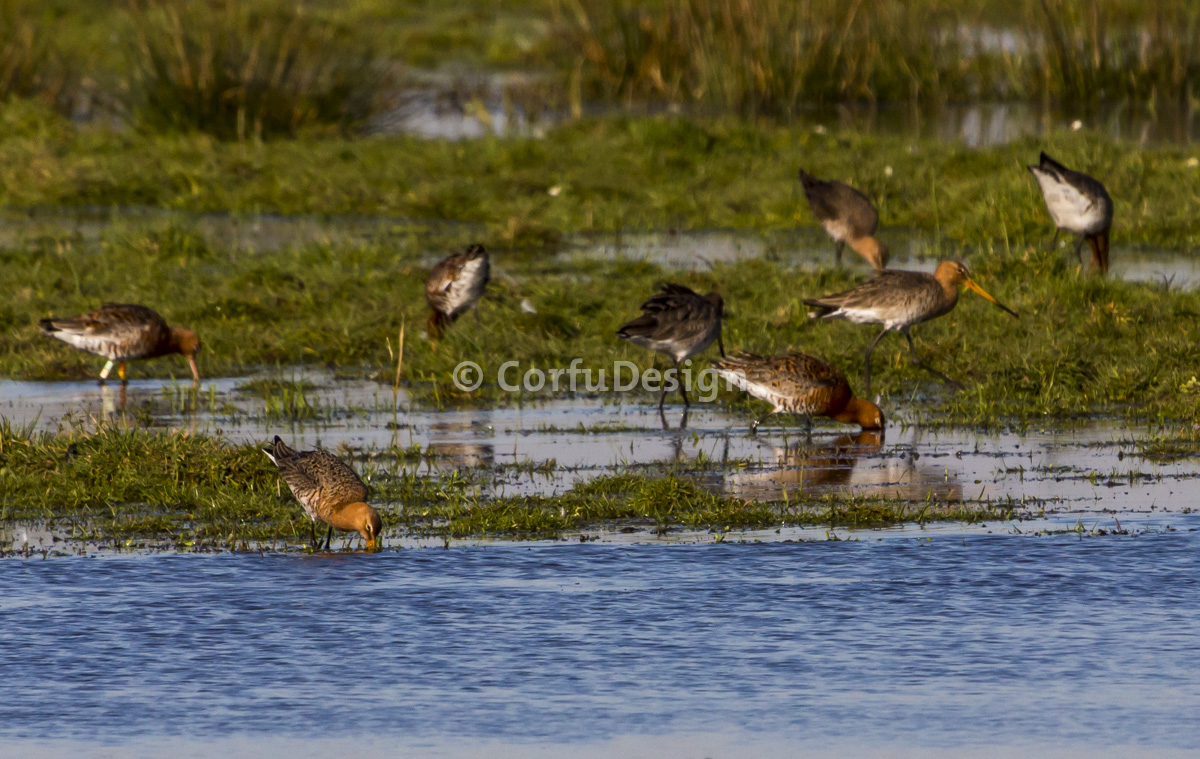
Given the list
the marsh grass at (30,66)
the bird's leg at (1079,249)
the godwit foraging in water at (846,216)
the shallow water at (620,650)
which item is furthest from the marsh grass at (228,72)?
the shallow water at (620,650)

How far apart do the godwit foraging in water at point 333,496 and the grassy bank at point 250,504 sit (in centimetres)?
29

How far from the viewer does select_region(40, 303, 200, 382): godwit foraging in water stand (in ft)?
46.8

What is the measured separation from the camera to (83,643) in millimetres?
8102

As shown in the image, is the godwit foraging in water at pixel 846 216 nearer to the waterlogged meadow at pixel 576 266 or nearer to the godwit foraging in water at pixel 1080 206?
the waterlogged meadow at pixel 576 266

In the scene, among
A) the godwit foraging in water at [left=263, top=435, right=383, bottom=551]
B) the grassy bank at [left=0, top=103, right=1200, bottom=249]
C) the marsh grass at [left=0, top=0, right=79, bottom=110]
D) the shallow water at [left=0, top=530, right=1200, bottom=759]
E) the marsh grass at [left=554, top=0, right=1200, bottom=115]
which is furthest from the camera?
the marsh grass at [left=554, top=0, right=1200, bottom=115]

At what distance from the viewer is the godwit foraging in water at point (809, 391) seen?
12312 millimetres

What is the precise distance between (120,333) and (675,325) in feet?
13.4

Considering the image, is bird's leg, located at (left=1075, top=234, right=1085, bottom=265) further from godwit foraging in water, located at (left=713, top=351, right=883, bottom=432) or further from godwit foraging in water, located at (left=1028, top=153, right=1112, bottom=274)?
godwit foraging in water, located at (left=713, top=351, right=883, bottom=432)

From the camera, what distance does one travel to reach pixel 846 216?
1877 cm

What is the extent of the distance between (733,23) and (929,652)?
21410 millimetres

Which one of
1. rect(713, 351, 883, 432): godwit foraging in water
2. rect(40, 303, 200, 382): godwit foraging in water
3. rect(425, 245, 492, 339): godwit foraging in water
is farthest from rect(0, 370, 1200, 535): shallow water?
rect(425, 245, 492, 339): godwit foraging in water

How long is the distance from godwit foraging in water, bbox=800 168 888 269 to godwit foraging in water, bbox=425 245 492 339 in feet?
13.7

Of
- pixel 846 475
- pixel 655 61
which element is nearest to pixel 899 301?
pixel 846 475

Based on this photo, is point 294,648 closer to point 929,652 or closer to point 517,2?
point 929,652
